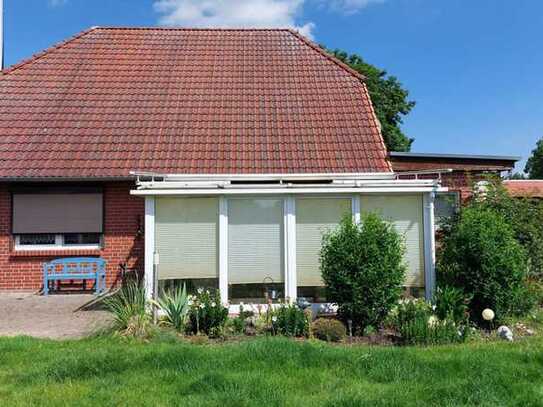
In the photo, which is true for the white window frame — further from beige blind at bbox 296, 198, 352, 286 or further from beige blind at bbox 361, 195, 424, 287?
beige blind at bbox 361, 195, 424, 287

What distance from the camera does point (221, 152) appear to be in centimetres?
1273

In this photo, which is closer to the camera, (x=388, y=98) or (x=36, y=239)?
(x=36, y=239)

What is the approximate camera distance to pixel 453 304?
24.2 feet

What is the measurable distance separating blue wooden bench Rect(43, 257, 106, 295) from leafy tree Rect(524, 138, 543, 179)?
62.3 m

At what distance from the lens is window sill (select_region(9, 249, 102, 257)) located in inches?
461

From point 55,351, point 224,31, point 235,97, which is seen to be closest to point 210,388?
point 55,351

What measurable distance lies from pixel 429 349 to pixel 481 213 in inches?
118

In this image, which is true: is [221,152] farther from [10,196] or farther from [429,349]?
[429,349]

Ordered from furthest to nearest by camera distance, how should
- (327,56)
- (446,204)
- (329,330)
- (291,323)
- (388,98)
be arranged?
1. (388,98)
2. (327,56)
3. (446,204)
4. (291,323)
5. (329,330)

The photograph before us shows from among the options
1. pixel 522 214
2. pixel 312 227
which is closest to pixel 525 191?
pixel 522 214

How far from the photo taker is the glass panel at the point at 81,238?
39.5 feet

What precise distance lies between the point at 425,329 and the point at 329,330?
4.11ft

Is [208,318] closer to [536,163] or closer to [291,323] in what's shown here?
[291,323]

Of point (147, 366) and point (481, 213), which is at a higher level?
point (481, 213)
